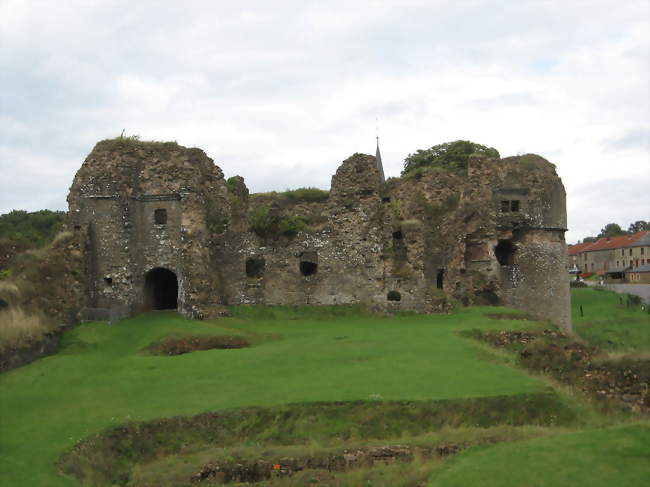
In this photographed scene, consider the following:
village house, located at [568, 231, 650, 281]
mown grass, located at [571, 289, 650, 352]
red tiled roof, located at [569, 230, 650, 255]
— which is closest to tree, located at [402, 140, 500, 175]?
mown grass, located at [571, 289, 650, 352]

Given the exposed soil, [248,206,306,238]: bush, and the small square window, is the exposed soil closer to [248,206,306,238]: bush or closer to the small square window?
[248,206,306,238]: bush

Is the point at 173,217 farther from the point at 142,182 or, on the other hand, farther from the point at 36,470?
the point at 36,470

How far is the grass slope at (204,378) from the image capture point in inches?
488

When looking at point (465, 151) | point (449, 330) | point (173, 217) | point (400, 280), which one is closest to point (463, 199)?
point (400, 280)

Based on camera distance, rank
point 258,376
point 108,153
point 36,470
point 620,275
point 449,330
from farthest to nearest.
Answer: point 620,275 → point 108,153 → point 449,330 → point 258,376 → point 36,470

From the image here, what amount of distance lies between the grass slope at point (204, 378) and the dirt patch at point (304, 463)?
1.93 m

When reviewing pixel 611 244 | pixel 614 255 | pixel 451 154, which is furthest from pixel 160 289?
pixel 611 244

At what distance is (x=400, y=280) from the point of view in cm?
2606

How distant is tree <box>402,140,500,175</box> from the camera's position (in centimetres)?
5159

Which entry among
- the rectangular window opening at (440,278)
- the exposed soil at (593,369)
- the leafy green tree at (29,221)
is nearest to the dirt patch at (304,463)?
the exposed soil at (593,369)

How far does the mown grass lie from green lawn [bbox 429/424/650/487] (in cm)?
2372

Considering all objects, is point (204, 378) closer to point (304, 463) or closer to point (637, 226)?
point (304, 463)

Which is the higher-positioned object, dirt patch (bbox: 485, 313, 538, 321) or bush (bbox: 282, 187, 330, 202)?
bush (bbox: 282, 187, 330, 202)

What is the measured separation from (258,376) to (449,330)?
8.11 m
